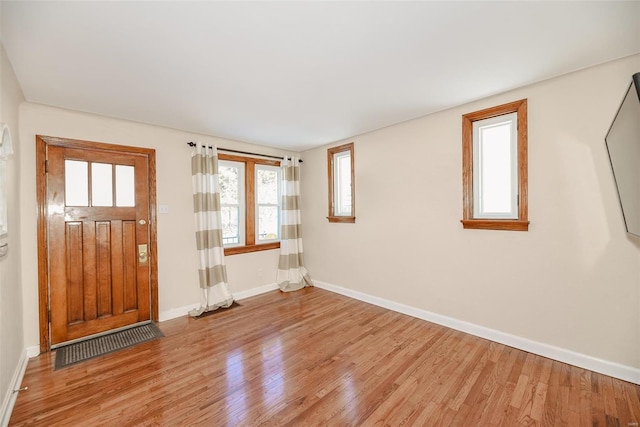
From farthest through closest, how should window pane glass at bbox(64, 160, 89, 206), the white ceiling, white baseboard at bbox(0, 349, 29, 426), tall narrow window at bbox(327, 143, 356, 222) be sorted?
tall narrow window at bbox(327, 143, 356, 222) → window pane glass at bbox(64, 160, 89, 206) → white baseboard at bbox(0, 349, 29, 426) → the white ceiling

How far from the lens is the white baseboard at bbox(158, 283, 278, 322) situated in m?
3.34

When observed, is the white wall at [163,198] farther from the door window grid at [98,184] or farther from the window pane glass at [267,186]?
the window pane glass at [267,186]

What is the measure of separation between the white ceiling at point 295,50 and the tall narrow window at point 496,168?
0.90ft

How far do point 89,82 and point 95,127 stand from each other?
0.93m

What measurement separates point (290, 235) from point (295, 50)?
125 inches

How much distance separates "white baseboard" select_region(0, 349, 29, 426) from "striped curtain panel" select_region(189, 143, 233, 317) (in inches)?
57.9

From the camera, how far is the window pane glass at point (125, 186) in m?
3.05

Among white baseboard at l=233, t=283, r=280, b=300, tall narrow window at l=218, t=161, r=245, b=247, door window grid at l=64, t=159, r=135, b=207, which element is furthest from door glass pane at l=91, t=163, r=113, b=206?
white baseboard at l=233, t=283, r=280, b=300

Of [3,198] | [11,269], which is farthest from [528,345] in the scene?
[11,269]

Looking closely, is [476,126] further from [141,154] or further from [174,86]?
[141,154]

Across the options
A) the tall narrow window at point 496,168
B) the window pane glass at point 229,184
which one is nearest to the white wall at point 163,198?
the window pane glass at point 229,184

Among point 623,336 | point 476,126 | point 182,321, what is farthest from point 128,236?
point 623,336

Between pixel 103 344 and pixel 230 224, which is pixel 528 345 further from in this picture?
pixel 103 344

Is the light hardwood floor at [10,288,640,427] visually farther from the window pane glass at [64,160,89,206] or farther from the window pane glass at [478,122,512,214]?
the window pane glass at [64,160,89,206]
